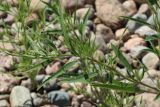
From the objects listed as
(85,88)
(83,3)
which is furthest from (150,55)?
(83,3)

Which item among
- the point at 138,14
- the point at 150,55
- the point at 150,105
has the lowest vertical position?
the point at 150,105

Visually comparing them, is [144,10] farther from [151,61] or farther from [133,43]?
[151,61]

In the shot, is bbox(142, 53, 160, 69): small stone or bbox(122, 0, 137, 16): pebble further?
bbox(122, 0, 137, 16): pebble

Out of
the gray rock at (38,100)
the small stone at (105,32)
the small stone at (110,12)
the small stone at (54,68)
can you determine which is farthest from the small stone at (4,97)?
the small stone at (110,12)

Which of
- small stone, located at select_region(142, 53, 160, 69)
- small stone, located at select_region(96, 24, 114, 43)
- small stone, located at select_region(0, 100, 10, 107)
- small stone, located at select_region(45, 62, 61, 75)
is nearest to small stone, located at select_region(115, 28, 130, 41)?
small stone, located at select_region(96, 24, 114, 43)

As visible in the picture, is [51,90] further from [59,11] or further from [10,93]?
[59,11]

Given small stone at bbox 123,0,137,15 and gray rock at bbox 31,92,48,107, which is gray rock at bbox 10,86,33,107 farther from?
small stone at bbox 123,0,137,15

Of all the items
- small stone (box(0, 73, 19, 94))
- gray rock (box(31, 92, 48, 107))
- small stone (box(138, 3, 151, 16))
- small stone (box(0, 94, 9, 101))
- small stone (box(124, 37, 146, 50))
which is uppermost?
small stone (box(138, 3, 151, 16))
